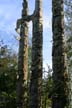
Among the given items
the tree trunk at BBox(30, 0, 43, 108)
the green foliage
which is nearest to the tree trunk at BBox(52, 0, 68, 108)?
the tree trunk at BBox(30, 0, 43, 108)

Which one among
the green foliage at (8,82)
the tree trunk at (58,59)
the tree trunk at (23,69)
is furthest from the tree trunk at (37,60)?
the green foliage at (8,82)

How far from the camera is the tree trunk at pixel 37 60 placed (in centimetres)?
1722

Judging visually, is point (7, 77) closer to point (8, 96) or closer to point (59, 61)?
point (8, 96)

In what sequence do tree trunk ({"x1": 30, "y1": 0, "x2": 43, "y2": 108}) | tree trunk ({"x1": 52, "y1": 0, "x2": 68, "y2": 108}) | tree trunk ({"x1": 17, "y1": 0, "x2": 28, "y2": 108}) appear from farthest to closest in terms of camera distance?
1. tree trunk ({"x1": 17, "y1": 0, "x2": 28, "y2": 108})
2. tree trunk ({"x1": 30, "y1": 0, "x2": 43, "y2": 108})
3. tree trunk ({"x1": 52, "y1": 0, "x2": 68, "y2": 108})

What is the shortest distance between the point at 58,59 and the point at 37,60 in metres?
3.38

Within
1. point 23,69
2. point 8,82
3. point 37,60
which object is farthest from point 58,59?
point 8,82

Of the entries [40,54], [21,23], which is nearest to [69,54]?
[21,23]

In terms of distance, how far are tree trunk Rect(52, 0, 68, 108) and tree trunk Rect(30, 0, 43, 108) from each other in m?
2.86

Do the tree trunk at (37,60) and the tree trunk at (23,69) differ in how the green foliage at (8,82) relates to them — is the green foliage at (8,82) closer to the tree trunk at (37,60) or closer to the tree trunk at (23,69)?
the tree trunk at (23,69)

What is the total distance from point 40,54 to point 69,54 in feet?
25.3

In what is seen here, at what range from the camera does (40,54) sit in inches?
702

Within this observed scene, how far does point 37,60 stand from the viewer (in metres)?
17.8

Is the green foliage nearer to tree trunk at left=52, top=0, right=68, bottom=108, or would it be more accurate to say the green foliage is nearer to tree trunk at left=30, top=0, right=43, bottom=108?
tree trunk at left=30, top=0, right=43, bottom=108

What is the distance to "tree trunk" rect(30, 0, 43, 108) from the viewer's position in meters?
17.2
